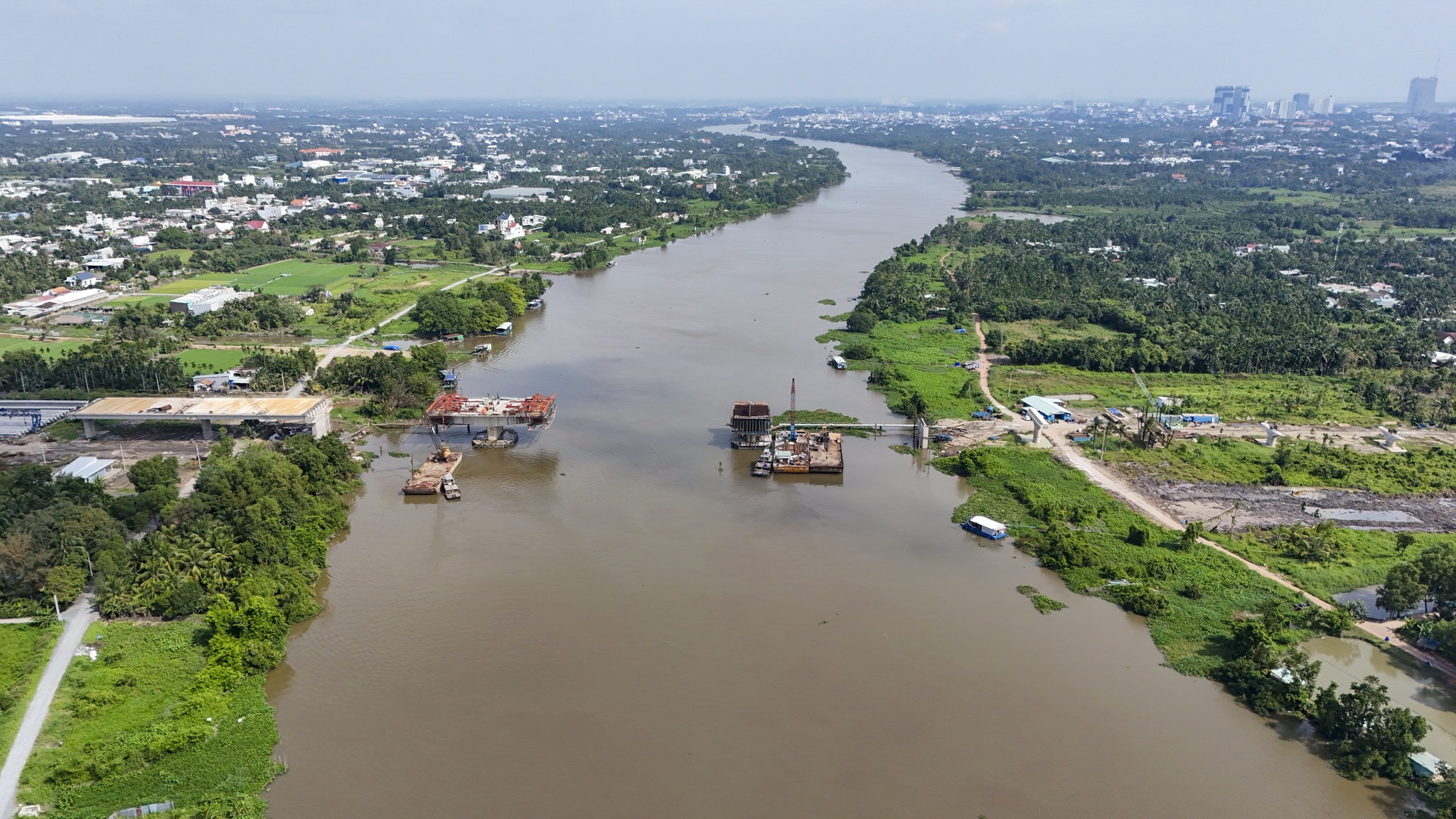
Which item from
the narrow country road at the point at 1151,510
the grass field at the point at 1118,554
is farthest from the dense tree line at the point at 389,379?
the narrow country road at the point at 1151,510

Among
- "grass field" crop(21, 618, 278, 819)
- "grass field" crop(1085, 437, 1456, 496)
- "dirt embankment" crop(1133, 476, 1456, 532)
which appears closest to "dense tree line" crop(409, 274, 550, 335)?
"grass field" crop(21, 618, 278, 819)

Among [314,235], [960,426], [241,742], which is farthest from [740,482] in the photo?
[314,235]

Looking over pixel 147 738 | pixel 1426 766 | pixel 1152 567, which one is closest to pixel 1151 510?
pixel 1152 567

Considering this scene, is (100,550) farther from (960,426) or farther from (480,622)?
(960,426)

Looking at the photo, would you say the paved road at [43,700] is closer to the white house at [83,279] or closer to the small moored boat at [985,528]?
the small moored boat at [985,528]

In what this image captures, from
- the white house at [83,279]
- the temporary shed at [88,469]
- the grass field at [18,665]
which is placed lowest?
the grass field at [18,665]

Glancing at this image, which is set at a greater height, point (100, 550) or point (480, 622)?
point (100, 550)

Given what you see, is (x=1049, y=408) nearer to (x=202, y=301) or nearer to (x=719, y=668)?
(x=719, y=668)
